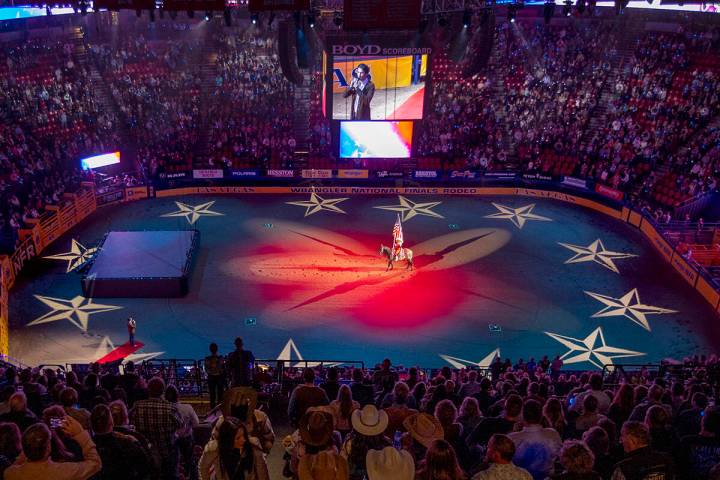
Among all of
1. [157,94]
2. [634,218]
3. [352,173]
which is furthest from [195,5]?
[157,94]

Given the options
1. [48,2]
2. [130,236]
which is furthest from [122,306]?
[48,2]

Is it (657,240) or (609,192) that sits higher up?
(609,192)

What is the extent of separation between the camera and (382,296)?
76.4ft

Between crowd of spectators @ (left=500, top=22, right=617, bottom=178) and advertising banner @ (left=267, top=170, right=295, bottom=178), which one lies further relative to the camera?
crowd of spectators @ (left=500, top=22, right=617, bottom=178)

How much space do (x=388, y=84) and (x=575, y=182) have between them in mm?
11286

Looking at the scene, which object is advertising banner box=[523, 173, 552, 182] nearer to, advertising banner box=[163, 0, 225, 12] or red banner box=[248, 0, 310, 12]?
red banner box=[248, 0, 310, 12]

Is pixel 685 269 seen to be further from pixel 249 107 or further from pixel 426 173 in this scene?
pixel 249 107

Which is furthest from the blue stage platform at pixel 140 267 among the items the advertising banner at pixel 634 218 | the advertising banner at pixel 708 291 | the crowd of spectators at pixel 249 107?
the advertising banner at pixel 634 218

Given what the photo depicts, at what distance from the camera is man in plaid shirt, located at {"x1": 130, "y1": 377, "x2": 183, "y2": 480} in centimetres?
776

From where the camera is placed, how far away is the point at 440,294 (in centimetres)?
2353

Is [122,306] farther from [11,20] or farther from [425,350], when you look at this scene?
[11,20]

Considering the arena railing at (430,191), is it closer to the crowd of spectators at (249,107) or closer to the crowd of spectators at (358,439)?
the crowd of spectators at (249,107)

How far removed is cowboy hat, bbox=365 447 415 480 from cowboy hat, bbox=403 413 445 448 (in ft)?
3.69

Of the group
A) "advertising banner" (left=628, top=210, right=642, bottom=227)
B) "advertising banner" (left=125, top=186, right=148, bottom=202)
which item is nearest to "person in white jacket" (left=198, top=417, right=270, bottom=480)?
"advertising banner" (left=628, top=210, right=642, bottom=227)
